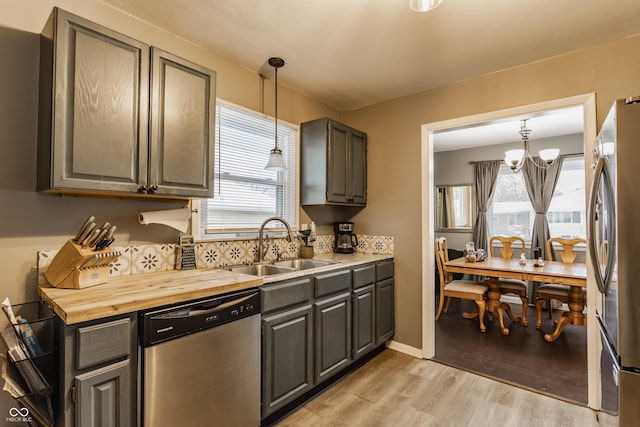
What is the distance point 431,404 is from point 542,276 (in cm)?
200

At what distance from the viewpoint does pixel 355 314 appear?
2605 millimetres

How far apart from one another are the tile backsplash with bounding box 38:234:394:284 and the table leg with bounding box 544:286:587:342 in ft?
6.47

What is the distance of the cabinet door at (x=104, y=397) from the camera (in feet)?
3.82

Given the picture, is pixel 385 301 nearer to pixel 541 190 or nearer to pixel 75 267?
pixel 75 267

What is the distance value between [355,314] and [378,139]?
180cm

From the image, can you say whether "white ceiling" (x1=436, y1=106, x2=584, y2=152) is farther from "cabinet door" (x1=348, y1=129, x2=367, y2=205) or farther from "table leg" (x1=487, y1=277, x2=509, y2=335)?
"table leg" (x1=487, y1=277, x2=509, y2=335)

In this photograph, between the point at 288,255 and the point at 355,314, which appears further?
the point at 288,255

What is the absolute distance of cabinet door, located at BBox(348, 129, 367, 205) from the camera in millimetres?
3188

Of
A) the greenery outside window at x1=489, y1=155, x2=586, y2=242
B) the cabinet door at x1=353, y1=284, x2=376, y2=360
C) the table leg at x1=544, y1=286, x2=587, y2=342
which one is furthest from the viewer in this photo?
the greenery outside window at x1=489, y1=155, x2=586, y2=242

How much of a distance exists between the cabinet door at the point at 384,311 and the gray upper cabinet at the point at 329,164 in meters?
0.86

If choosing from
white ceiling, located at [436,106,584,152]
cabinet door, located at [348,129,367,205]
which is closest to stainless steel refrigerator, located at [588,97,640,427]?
cabinet door, located at [348,129,367,205]

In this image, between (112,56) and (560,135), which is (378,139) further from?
(560,135)

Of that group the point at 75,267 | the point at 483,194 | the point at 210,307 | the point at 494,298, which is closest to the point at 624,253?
the point at 210,307

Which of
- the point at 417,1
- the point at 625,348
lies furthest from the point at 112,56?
the point at 625,348
